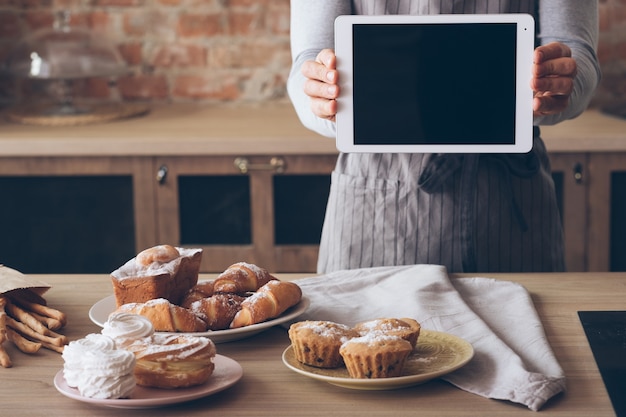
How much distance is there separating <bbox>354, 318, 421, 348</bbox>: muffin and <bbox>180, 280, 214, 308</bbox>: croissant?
22 centimetres

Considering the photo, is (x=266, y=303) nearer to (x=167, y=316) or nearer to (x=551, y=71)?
(x=167, y=316)

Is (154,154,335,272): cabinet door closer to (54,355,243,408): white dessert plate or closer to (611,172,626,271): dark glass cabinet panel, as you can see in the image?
(611,172,626,271): dark glass cabinet panel

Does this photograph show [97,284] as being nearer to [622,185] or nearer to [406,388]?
[406,388]

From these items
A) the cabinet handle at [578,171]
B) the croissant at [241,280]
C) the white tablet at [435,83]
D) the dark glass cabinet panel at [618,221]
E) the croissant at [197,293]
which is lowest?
the dark glass cabinet panel at [618,221]

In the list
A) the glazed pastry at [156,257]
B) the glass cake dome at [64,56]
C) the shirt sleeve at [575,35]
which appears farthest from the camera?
the glass cake dome at [64,56]

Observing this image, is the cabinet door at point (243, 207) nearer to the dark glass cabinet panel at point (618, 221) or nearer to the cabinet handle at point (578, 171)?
the cabinet handle at point (578, 171)

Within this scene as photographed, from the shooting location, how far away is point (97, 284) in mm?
1394

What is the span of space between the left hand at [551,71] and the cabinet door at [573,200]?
1026 millimetres

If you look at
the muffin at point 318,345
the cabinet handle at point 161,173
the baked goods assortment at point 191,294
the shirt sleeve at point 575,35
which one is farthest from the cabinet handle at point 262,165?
the muffin at point 318,345

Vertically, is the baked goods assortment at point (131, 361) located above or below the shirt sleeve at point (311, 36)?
below

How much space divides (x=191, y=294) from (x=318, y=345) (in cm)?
24

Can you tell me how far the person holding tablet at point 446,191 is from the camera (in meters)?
1.61

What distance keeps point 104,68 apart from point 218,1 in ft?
1.48

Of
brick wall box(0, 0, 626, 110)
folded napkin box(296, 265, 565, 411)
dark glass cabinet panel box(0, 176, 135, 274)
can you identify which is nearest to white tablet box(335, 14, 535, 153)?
folded napkin box(296, 265, 565, 411)
